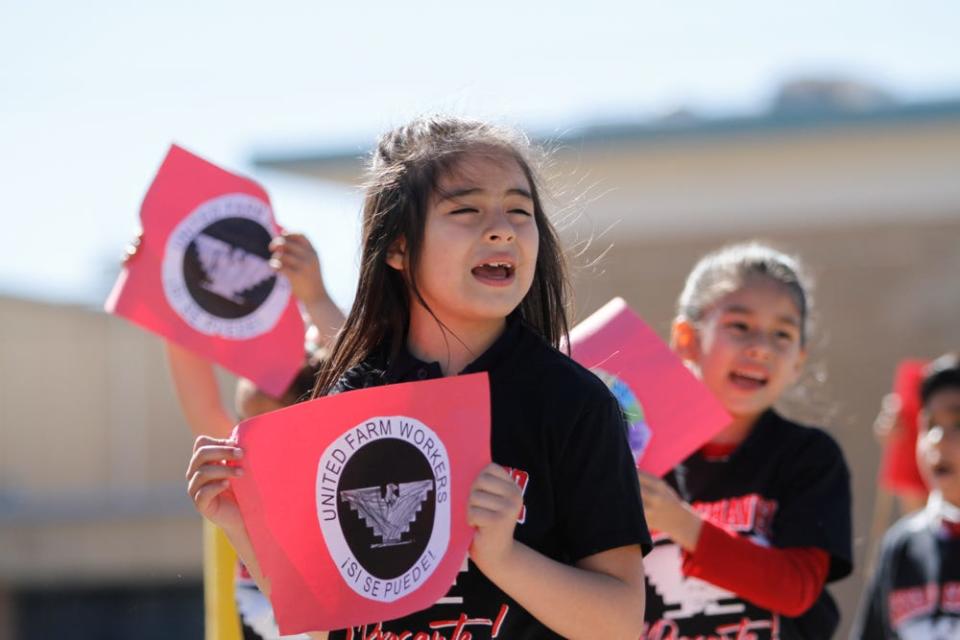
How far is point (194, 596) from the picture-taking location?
14656 millimetres

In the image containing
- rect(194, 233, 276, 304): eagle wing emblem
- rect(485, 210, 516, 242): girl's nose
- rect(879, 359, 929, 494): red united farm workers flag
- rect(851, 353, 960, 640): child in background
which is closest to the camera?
rect(485, 210, 516, 242): girl's nose

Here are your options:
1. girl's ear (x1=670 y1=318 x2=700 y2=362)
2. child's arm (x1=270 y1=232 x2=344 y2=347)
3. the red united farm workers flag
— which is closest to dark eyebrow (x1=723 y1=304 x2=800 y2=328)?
girl's ear (x1=670 y1=318 x2=700 y2=362)

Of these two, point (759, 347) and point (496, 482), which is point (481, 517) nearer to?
point (496, 482)

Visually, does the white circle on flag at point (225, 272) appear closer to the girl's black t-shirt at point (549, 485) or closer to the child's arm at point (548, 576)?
the girl's black t-shirt at point (549, 485)

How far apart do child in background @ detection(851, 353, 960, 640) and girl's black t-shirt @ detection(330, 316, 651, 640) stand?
91.5 inches

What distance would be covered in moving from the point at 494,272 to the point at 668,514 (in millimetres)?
904

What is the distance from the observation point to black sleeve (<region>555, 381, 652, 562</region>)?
2156mm

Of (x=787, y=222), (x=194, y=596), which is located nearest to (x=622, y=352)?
(x=787, y=222)

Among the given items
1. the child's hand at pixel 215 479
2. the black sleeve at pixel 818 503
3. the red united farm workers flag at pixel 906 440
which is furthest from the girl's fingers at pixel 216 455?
the red united farm workers flag at pixel 906 440

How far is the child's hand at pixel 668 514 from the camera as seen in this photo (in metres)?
2.91

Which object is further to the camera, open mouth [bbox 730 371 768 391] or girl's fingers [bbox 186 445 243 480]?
open mouth [bbox 730 371 768 391]

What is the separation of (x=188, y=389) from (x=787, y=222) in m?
7.48

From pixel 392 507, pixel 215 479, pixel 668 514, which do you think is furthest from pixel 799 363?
pixel 215 479

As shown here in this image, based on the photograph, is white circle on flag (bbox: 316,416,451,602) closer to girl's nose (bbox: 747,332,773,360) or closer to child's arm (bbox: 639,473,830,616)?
child's arm (bbox: 639,473,830,616)
